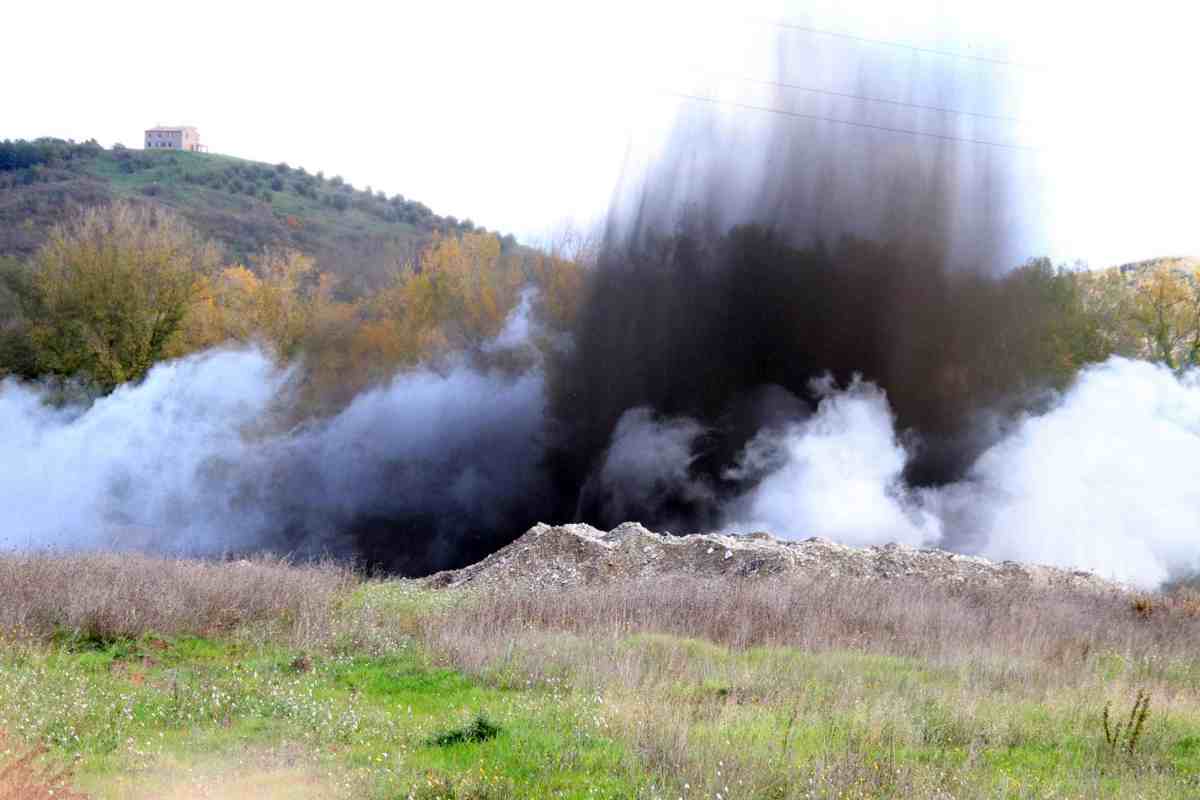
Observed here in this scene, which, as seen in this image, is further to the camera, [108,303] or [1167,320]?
[1167,320]

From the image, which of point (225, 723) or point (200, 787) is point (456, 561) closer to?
point (225, 723)

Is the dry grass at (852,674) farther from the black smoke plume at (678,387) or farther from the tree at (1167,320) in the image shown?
the tree at (1167,320)

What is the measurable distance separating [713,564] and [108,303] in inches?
1349

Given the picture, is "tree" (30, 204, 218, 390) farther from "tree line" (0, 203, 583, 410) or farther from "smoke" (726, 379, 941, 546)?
"smoke" (726, 379, 941, 546)

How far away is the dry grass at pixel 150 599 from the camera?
16.0m

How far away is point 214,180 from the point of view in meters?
102

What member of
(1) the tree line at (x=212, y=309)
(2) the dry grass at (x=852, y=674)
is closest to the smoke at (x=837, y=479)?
(2) the dry grass at (x=852, y=674)

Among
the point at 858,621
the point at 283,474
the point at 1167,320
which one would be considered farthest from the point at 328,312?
the point at 858,621

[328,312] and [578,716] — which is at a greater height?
[328,312]

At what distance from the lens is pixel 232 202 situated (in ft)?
318

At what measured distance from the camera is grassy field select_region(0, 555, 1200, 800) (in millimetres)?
9148

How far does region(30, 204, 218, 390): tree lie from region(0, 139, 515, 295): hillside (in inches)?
664

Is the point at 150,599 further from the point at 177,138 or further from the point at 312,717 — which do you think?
the point at 177,138

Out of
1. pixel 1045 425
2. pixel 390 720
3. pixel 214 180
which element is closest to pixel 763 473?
pixel 1045 425
